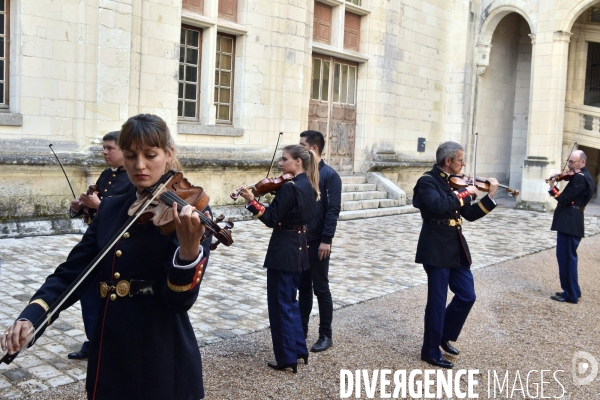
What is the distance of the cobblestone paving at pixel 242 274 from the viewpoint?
4418 mm

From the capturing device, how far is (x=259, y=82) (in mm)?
12195

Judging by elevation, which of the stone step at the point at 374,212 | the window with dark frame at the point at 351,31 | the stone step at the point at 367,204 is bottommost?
the stone step at the point at 374,212

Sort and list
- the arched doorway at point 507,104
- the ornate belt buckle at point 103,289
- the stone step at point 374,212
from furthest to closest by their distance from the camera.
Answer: the arched doorway at point 507,104 < the stone step at point 374,212 < the ornate belt buckle at point 103,289

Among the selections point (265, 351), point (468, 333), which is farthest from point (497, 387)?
point (265, 351)

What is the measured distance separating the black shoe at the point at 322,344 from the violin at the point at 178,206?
2890 mm

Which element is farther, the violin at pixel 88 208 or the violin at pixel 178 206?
the violin at pixel 88 208

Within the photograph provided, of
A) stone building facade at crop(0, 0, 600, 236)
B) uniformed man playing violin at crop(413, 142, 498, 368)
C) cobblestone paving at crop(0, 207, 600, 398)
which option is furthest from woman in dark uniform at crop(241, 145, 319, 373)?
stone building facade at crop(0, 0, 600, 236)

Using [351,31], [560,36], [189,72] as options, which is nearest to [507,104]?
[560,36]

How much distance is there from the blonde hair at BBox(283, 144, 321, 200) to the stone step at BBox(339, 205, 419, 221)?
7.86 m

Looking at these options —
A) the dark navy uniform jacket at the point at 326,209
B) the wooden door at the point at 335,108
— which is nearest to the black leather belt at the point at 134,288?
the dark navy uniform jacket at the point at 326,209

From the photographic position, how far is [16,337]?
211 cm

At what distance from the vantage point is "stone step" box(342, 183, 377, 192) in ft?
46.7

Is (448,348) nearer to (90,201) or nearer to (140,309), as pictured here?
(90,201)

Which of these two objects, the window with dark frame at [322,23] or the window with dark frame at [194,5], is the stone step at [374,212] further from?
the window with dark frame at [194,5]
